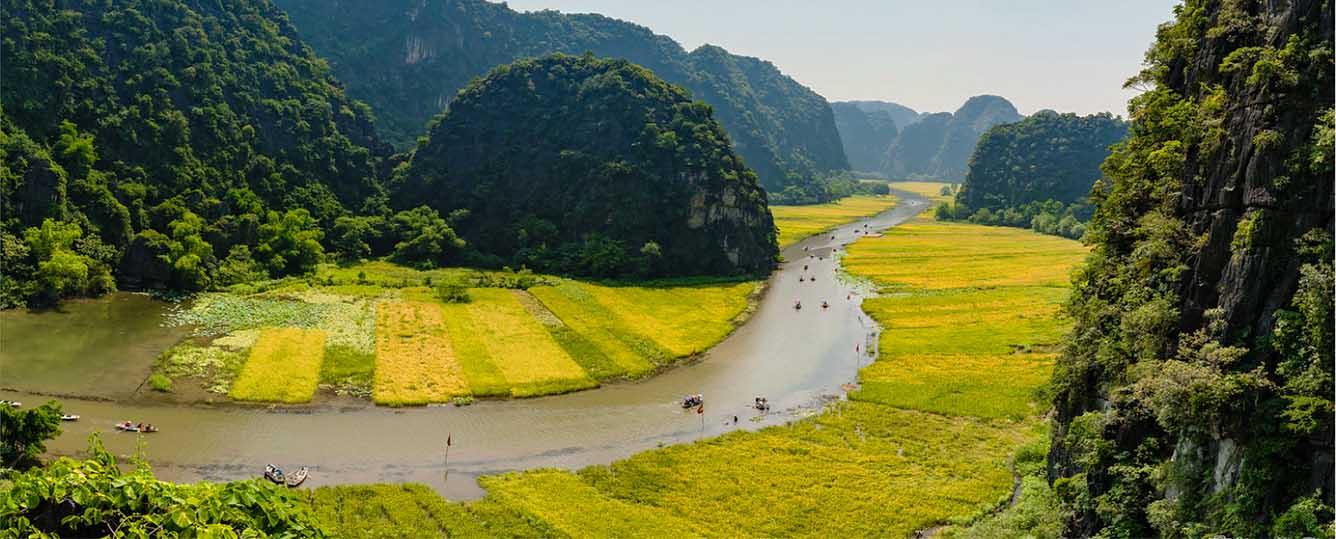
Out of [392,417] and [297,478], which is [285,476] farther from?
[392,417]

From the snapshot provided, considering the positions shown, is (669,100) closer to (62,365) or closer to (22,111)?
(22,111)

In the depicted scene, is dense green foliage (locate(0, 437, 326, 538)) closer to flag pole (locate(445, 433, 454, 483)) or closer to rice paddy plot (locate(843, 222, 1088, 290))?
flag pole (locate(445, 433, 454, 483))

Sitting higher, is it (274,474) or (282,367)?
(282,367)

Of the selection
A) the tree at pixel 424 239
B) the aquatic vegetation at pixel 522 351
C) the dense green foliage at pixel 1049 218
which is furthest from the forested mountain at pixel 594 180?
the dense green foliage at pixel 1049 218

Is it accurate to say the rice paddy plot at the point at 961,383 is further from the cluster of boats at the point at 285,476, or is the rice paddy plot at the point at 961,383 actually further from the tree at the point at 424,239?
the tree at the point at 424,239

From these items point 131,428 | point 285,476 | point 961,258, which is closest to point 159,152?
point 131,428

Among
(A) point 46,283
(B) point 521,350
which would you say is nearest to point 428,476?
(B) point 521,350
